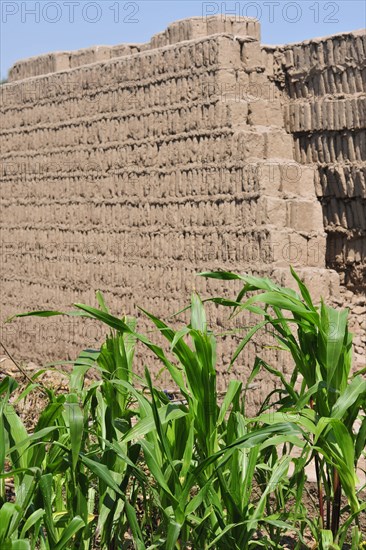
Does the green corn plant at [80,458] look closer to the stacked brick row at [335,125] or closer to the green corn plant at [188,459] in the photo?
the green corn plant at [188,459]

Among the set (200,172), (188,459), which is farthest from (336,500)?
(200,172)

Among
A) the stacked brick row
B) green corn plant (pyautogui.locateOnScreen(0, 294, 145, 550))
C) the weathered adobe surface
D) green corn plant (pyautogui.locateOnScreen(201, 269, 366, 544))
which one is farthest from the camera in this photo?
the weathered adobe surface

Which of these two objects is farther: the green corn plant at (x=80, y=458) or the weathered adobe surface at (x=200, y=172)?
the weathered adobe surface at (x=200, y=172)

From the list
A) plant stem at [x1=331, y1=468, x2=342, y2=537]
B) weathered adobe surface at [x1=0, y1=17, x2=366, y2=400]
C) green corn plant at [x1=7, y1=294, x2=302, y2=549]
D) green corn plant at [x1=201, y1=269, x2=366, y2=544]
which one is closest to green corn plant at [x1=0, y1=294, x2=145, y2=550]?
green corn plant at [x1=7, y1=294, x2=302, y2=549]

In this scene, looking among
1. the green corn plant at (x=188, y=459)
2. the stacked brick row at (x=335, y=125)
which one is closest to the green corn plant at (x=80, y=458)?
the green corn plant at (x=188, y=459)

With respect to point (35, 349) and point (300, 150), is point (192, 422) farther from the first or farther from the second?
point (35, 349)

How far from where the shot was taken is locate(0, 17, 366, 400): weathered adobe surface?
6332 mm

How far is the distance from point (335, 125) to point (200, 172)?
953 millimetres

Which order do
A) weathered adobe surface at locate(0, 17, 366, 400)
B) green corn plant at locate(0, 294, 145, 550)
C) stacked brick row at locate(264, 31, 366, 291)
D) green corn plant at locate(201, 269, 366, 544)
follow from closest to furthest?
green corn plant at locate(0, 294, 145, 550) → green corn plant at locate(201, 269, 366, 544) → stacked brick row at locate(264, 31, 366, 291) → weathered adobe surface at locate(0, 17, 366, 400)

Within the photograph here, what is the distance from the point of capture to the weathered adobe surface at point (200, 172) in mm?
6332

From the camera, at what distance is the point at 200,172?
6.68 m

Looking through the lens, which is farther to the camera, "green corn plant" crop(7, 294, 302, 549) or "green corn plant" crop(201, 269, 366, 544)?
"green corn plant" crop(201, 269, 366, 544)

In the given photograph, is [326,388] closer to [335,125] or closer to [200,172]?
[335,125]

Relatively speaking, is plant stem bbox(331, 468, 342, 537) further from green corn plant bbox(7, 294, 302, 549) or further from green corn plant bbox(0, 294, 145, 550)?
green corn plant bbox(0, 294, 145, 550)
